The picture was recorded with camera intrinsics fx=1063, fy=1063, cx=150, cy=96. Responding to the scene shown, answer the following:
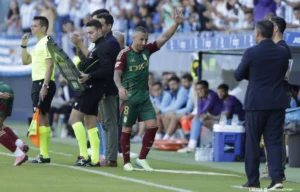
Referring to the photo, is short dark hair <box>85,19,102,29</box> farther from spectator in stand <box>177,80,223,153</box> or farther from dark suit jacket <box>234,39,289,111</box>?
spectator in stand <box>177,80,223,153</box>

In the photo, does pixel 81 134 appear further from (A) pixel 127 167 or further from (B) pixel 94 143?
(A) pixel 127 167

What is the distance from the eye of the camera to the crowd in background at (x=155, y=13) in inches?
853

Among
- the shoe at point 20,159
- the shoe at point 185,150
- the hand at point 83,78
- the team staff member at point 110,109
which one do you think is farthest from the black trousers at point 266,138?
the shoe at point 185,150

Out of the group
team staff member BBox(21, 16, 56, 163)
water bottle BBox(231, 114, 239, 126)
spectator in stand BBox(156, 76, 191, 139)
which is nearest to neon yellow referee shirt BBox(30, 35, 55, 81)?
team staff member BBox(21, 16, 56, 163)

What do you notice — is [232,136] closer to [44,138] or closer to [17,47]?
[44,138]

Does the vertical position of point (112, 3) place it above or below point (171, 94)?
above

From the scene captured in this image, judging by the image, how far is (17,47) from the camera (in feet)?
102

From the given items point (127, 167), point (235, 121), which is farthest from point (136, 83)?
point (235, 121)

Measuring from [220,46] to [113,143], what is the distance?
12.5ft

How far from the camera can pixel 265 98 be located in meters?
11.8

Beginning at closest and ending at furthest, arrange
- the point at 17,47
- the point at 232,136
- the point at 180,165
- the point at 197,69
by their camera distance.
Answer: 1. the point at 180,165
2. the point at 232,136
3. the point at 197,69
4. the point at 17,47

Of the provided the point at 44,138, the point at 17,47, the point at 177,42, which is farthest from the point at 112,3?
the point at 44,138

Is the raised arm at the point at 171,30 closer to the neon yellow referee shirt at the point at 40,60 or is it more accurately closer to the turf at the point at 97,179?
the turf at the point at 97,179

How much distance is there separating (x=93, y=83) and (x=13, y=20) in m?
18.0
